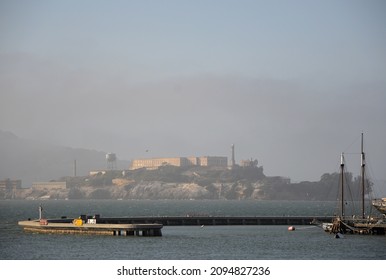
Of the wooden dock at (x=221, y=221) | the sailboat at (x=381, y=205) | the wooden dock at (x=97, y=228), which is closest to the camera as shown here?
the wooden dock at (x=97, y=228)

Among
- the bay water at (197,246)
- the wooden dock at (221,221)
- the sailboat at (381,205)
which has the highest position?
the sailboat at (381,205)

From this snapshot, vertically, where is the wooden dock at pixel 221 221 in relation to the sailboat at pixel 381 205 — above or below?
below

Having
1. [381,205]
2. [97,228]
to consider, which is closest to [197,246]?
[97,228]

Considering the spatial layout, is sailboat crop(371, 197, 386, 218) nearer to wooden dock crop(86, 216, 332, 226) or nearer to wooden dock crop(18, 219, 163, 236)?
wooden dock crop(86, 216, 332, 226)

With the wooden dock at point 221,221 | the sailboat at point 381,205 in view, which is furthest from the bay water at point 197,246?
the wooden dock at point 221,221

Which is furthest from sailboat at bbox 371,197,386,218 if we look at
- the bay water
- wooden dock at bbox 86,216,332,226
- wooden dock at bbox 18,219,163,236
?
wooden dock at bbox 18,219,163,236

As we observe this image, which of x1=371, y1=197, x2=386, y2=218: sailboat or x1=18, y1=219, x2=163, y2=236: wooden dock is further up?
x1=371, y1=197, x2=386, y2=218: sailboat

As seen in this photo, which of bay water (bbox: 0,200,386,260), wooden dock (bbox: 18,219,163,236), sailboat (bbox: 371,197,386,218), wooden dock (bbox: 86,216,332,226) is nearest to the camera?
bay water (bbox: 0,200,386,260)

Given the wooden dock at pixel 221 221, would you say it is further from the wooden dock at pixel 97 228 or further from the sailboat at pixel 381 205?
the wooden dock at pixel 97 228

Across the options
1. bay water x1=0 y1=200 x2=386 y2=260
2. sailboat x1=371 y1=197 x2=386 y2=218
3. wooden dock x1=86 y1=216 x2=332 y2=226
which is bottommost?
bay water x1=0 y1=200 x2=386 y2=260

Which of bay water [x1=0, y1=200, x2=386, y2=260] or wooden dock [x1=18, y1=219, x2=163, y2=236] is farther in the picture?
wooden dock [x1=18, y1=219, x2=163, y2=236]

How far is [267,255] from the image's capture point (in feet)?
294

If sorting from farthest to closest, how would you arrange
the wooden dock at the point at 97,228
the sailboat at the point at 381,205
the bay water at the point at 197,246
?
the sailboat at the point at 381,205, the wooden dock at the point at 97,228, the bay water at the point at 197,246
